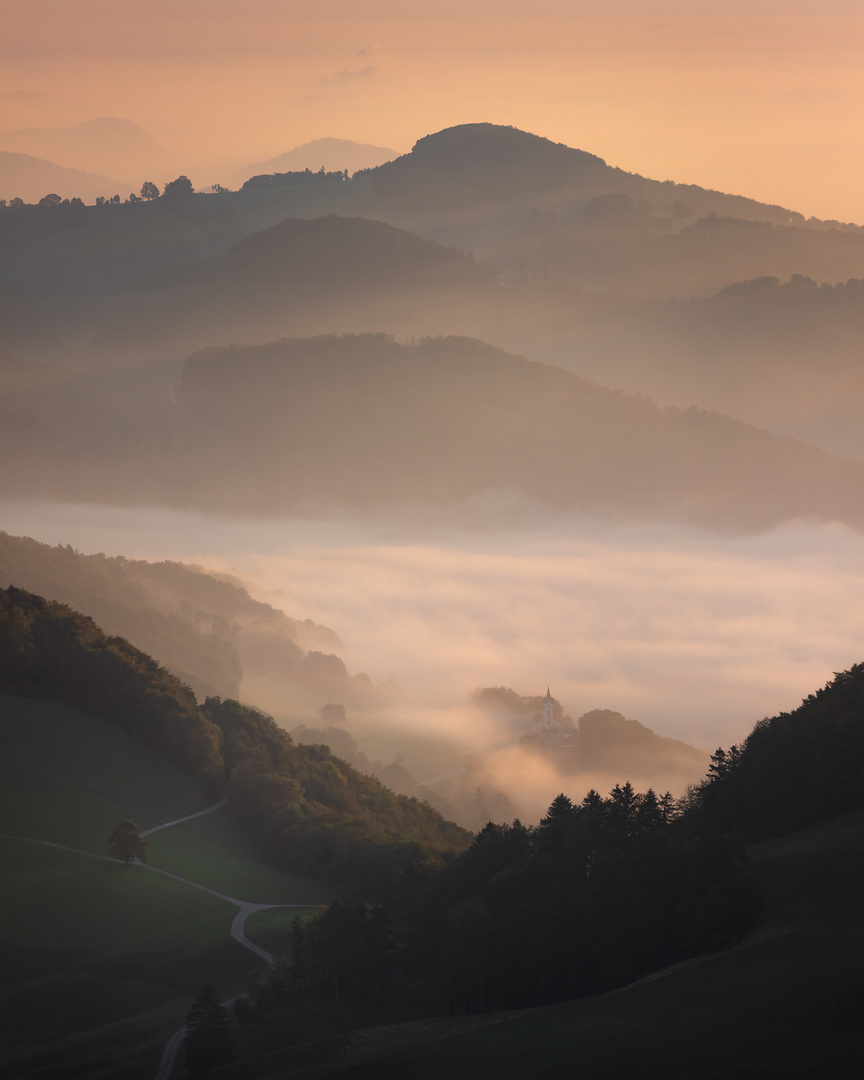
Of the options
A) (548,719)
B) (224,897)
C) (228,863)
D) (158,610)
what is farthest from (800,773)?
(548,719)

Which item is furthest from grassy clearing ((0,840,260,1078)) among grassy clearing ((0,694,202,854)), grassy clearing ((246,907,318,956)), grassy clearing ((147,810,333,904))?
grassy clearing ((0,694,202,854))

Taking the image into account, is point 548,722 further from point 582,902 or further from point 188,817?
point 582,902

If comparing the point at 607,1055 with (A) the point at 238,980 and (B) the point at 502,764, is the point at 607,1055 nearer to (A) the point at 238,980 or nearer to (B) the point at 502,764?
(A) the point at 238,980

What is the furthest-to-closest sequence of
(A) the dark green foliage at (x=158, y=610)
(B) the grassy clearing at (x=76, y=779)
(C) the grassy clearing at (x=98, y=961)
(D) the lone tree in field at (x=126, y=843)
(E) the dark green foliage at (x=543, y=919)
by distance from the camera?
(A) the dark green foliage at (x=158, y=610) < (B) the grassy clearing at (x=76, y=779) < (D) the lone tree in field at (x=126, y=843) < (C) the grassy clearing at (x=98, y=961) < (E) the dark green foliage at (x=543, y=919)

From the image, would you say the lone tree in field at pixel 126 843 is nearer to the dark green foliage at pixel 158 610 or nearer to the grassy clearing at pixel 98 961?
the grassy clearing at pixel 98 961

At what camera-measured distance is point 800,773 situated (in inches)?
1876

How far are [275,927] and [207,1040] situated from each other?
1702 cm

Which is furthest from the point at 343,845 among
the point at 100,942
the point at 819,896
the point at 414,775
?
the point at 414,775

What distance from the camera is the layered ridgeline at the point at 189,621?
132 metres

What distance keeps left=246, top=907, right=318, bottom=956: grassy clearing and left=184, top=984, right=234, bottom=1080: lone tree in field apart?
36.3 ft

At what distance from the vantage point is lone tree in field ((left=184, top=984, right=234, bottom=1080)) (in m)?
35.7

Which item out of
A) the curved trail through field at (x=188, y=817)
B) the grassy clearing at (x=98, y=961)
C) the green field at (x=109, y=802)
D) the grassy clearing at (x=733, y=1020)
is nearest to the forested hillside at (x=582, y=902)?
the grassy clearing at (x=733, y=1020)

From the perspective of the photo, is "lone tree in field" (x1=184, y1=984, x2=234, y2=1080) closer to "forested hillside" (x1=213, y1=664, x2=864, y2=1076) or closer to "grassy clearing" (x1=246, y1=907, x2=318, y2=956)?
"forested hillside" (x1=213, y1=664, x2=864, y2=1076)

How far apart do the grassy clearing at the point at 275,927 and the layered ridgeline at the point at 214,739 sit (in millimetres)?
10693
